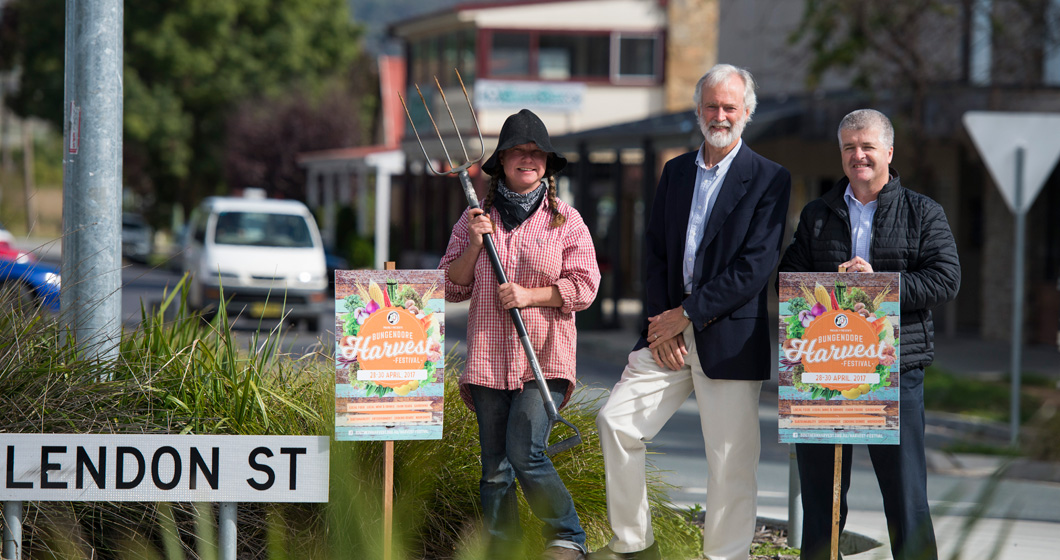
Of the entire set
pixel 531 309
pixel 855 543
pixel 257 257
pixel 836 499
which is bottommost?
pixel 855 543

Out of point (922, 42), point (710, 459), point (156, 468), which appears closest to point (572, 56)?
point (922, 42)

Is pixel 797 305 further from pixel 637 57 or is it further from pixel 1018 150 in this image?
pixel 637 57

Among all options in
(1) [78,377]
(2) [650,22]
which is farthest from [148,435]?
(2) [650,22]

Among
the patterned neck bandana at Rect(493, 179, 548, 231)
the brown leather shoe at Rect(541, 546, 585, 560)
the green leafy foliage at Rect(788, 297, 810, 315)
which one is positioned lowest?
the brown leather shoe at Rect(541, 546, 585, 560)

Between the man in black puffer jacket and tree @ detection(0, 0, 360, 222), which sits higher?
tree @ detection(0, 0, 360, 222)

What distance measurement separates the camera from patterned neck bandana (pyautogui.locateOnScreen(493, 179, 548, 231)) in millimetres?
4387

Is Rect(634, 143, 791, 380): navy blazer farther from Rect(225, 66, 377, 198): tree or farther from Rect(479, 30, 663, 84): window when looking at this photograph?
Rect(225, 66, 377, 198): tree

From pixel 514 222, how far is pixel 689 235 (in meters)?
0.65

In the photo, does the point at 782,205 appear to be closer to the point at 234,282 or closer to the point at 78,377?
the point at 78,377

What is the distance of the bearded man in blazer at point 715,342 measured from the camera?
13.9 feet

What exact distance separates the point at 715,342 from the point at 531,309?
0.67m

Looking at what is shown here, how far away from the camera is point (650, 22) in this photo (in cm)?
3055

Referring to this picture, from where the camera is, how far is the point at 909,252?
13.8 ft

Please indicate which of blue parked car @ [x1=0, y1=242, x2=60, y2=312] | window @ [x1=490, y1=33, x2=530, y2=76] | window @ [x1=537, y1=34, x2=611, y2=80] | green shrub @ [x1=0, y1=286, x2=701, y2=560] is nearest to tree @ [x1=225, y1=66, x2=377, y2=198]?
window @ [x1=490, y1=33, x2=530, y2=76]
